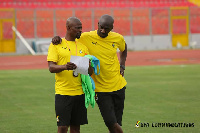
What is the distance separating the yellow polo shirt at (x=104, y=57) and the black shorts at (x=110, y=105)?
0.08 meters

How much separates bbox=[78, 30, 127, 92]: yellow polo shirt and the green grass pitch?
209 cm

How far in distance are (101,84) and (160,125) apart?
2733 mm

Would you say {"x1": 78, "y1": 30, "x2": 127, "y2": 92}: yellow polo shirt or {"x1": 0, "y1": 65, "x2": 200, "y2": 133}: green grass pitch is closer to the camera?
{"x1": 78, "y1": 30, "x2": 127, "y2": 92}: yellow polo shirt

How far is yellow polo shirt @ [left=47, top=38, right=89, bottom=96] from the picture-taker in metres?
6.97

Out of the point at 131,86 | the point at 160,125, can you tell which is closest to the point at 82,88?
the point at 160,125

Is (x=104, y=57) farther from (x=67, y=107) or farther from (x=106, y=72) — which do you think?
(x=67, y=107)

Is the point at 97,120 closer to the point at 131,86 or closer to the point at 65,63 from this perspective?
the point at 65,63

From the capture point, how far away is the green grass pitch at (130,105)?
10.0m

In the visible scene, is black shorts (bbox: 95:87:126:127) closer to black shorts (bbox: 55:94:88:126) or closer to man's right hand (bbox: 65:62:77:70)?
black shorts (bbox: 55:94:88:126)

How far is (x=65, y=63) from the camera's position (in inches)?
275

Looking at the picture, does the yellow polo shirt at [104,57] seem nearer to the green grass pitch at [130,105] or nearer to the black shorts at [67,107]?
the black shorts at [67,107]

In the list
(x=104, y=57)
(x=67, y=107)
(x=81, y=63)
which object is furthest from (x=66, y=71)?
(x=104, y=57)

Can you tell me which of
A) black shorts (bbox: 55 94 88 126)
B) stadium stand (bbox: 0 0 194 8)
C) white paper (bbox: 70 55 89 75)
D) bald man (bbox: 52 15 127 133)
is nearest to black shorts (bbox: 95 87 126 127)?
bald man (bbox: 52 15 127 133)

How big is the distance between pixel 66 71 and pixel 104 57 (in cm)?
81
